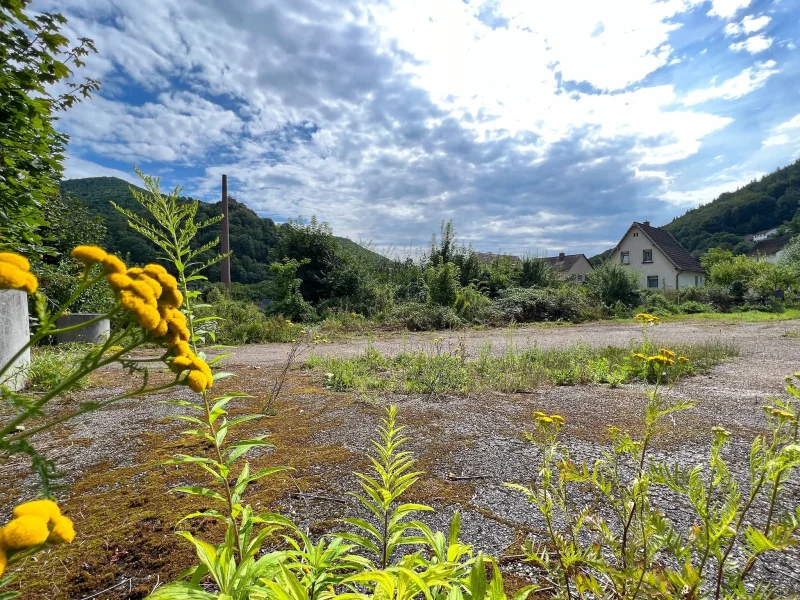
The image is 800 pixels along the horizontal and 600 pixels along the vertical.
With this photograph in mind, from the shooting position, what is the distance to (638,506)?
3.22 feet

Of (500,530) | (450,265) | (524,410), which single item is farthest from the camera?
(450,265)

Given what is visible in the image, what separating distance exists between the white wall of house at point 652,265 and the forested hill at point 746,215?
17.5 meters

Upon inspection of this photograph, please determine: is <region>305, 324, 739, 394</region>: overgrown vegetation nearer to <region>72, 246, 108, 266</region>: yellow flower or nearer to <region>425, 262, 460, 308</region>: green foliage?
<region>72, 246, 108, 266</region>: yellow flower

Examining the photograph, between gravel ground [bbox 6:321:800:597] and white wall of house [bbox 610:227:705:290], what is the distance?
28.6 metres

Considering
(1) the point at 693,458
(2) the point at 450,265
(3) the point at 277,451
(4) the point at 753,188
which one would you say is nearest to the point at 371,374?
(3) the point at 277,451

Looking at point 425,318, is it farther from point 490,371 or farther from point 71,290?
point 71,290

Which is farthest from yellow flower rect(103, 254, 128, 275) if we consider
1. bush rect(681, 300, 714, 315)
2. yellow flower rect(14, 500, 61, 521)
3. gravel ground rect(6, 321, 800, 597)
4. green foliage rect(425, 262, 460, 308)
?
bush rect(681, 300, 714, 315)

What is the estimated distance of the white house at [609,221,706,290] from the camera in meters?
29.0

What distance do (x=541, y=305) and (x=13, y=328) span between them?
13.7 m

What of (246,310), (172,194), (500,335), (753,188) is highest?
(753,188)

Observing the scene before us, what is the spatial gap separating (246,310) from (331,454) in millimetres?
9151

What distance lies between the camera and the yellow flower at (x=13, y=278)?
0.57 meters

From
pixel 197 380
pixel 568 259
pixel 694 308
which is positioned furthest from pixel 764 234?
pixel 197 380

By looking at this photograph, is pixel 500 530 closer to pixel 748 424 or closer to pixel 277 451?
pixel 277 451
